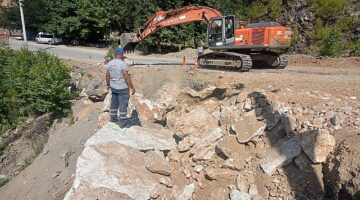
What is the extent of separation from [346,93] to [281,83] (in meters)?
1.88

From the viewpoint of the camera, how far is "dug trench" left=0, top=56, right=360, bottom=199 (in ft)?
20.8

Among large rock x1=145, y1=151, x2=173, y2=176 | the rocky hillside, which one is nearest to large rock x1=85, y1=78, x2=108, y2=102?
Result: large rock x1=145, y1=151, x2=173, y2=176

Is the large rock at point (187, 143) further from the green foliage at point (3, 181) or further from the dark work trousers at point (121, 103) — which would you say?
the green foliage at point (3, 181)

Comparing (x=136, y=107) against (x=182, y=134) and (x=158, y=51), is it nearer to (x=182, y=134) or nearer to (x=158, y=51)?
(x=182, y=134)

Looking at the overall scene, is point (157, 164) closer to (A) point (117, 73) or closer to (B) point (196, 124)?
(B) point (196, 124)

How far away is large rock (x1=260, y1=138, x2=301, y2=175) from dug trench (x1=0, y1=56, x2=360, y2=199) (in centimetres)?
2

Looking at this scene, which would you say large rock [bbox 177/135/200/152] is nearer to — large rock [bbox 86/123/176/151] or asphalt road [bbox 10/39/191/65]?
large rock [bbox 86/123/176/151]

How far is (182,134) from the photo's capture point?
27.7 ft

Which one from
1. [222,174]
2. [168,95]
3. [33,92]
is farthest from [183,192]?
[33,92]

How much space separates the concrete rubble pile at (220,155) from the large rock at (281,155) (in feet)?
0.05

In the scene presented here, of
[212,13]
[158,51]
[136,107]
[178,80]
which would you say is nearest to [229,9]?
[158,51]

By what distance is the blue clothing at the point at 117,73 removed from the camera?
8.09 metres

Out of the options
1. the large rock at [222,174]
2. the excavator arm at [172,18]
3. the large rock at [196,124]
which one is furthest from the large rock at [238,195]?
the excavator arm at [172,18]

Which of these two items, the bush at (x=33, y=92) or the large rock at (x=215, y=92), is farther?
Result: the bush at (x=33, y=92)
